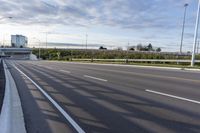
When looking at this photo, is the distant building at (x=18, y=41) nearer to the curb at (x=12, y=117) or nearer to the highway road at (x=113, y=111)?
the highway road at (x=113, y=111)

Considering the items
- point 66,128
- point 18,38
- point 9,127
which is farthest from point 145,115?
point 18,38

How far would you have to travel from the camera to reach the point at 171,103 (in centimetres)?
955

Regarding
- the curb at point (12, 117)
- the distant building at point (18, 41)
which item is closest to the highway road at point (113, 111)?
the curb at point (12, 117)

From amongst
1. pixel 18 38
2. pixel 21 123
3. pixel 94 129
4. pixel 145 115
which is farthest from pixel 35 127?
pixel 18 38

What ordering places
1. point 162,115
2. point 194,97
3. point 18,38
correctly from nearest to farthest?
point 162,115 → point 194,97 → point 18,38

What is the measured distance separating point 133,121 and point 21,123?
9.44 ft

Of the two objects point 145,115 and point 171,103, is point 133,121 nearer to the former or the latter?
point 145,115

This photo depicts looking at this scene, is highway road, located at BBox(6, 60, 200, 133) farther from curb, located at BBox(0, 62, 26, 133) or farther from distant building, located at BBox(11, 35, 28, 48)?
distant building, located at BBox(11, 35, 28, 48)

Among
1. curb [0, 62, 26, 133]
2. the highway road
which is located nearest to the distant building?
the highway road

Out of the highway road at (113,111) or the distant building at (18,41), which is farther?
the distant building at (18,41)

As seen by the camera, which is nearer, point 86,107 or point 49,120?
point 49,120

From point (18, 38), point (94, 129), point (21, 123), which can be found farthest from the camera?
point (18, 38)

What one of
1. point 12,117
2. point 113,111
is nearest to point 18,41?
point 12,117

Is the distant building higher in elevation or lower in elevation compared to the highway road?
higher
